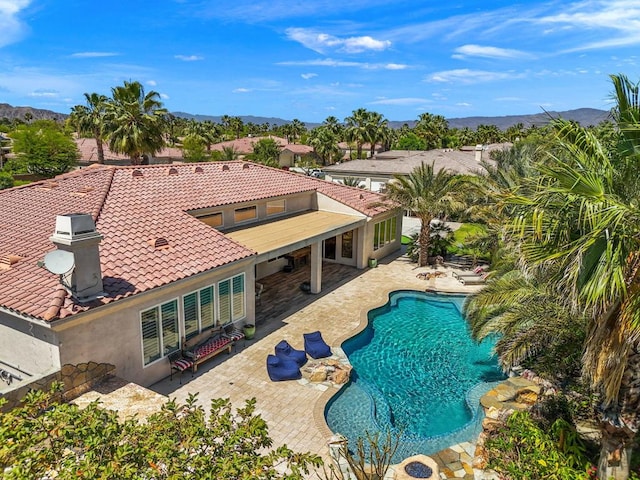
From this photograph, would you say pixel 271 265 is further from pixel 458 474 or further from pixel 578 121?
pixel 578 121

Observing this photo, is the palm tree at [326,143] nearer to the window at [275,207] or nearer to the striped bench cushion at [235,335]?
the window at [275,207]

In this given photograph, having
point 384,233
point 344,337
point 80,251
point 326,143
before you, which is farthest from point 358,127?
point 80,251

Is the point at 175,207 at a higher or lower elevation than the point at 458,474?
higher

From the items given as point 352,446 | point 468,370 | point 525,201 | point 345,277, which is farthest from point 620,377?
point 345,277

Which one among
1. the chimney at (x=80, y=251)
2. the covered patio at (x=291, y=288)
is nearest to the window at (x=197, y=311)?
the chimney at (x=80, y=251)

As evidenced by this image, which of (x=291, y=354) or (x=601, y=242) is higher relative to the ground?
(x=601, y=242)

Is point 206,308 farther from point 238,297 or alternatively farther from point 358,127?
point 358,127
